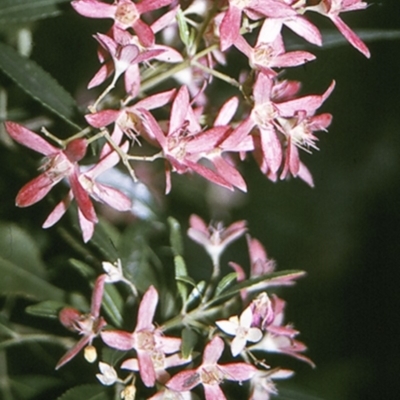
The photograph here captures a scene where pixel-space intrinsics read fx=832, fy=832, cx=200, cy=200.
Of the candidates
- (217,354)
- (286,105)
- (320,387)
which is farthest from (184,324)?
(320,387)

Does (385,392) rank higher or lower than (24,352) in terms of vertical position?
lower

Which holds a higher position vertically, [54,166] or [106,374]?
[54,166]

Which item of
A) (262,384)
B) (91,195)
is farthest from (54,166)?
(262,384)

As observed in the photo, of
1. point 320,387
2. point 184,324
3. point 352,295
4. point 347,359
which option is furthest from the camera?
point 352,295

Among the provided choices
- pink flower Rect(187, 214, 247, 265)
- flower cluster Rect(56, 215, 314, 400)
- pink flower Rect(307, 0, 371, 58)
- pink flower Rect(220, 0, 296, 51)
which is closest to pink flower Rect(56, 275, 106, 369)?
flower cluster Rect(56, 215, 314, 400)

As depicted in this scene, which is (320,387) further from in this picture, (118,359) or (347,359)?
(118,359)

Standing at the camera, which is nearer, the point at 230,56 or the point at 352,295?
the point at 230,56

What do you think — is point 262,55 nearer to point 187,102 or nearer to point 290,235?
point 187,102

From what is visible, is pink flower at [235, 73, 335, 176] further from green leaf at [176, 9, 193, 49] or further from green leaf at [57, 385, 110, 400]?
green leaf at [57, 385, 110, 400]
